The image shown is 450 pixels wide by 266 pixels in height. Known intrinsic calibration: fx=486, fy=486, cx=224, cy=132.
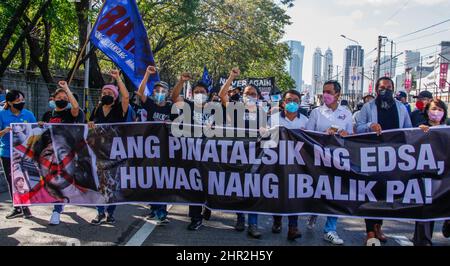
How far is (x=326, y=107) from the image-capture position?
6.10 meters

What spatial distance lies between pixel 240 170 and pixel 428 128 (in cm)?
221

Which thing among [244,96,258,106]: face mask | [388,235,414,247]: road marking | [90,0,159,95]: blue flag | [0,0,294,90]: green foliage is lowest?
[388,235,414,247]: road marking

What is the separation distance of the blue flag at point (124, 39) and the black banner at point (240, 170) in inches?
54.8

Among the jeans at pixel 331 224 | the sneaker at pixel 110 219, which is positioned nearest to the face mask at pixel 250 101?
the jeans at pixel 331 224

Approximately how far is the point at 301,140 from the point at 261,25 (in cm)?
2093

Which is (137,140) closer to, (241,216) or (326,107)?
(241,216)

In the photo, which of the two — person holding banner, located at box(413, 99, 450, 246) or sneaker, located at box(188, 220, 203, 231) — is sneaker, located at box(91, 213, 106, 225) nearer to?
sneaker, located at box(188, 220, 203, 231)

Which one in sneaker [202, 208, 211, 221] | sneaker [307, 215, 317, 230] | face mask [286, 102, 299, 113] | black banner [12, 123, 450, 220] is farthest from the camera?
sneaker [202, 208, 211, 221]

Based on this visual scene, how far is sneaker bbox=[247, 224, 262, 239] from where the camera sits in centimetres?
582

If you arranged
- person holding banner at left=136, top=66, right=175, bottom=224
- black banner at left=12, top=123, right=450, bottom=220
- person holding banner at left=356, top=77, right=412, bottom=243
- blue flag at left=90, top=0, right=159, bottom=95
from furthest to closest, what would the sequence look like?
1. blue flag at left=90, top=0, right=159, bottom=95
2. person holding banner at left=136, top=66, right=175, bottom=224
3. person holding banner at left=356, top=77, right=412, bottom=243
4. black banner at left=12, top=123, right=450, bottom=220

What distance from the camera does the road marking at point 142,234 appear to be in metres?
5.39

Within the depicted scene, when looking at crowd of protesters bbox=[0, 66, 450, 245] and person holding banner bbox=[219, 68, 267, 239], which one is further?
person holding banner bbox=[219, 68, 267, 239]

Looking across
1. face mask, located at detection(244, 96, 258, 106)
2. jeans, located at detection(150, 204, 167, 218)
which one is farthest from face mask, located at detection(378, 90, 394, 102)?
jeans, located at detection(150, 204, 167, 218)

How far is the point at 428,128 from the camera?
5.48 meters
